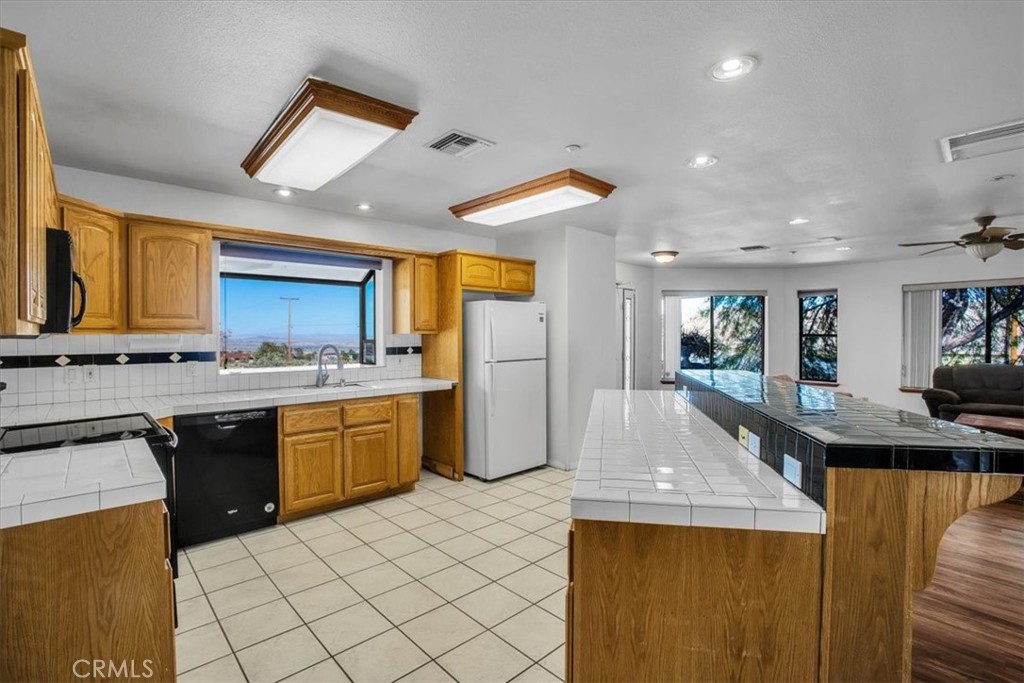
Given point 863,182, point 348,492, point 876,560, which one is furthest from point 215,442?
point 863,182

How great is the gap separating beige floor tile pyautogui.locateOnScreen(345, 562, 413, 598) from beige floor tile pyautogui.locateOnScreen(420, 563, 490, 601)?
0.14 m

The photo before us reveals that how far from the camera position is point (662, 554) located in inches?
51.8

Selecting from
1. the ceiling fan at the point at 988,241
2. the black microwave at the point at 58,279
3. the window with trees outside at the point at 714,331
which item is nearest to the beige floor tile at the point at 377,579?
the black microwave at the point at 58,279

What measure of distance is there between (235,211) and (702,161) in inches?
129

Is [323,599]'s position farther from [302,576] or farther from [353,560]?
[353,560]

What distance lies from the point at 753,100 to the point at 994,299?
6.62 m

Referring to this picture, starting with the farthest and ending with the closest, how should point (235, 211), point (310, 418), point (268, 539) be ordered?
point (235, 211) → point (310, 418) → point (268, 539)

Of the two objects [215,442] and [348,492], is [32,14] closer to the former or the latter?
[215,442]

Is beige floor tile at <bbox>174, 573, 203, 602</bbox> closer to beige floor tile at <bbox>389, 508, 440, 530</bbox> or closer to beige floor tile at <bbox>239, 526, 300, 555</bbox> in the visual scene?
beige floor tile at <bbox>239, 526, 300, 555</bbox>

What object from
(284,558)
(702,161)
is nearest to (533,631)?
(284,558)

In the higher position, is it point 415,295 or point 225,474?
point 415,295

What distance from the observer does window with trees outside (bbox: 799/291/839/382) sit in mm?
7727

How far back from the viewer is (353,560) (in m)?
2.92

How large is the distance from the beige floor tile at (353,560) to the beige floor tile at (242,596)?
0.34 metres
